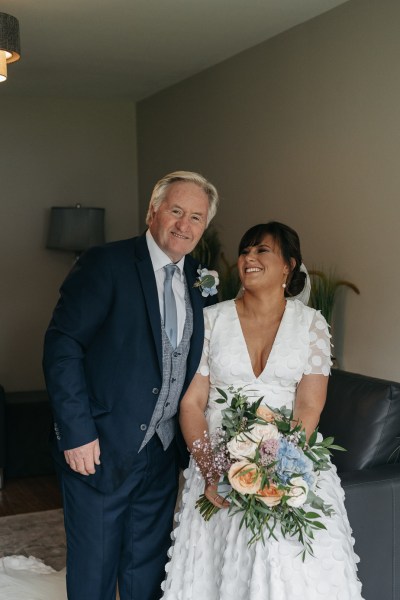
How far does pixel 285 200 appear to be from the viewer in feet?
16.0

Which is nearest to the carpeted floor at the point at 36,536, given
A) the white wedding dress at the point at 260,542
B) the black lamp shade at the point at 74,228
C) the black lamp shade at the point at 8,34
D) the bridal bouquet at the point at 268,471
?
the white wedding dress at the point at 260,542

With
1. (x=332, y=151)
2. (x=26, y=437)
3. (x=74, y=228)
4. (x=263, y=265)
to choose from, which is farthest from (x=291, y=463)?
(x=74, y=228)

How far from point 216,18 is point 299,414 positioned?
8.51ft

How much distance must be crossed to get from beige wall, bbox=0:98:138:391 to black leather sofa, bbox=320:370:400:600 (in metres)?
3.98

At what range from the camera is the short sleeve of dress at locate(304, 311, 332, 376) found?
2.88 meters

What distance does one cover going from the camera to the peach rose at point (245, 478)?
227 cm

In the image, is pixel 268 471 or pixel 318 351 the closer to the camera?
pixel 268 471

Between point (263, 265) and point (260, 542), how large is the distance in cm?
100

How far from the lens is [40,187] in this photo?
22.5 feet

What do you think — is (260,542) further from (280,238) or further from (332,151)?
(332,151)

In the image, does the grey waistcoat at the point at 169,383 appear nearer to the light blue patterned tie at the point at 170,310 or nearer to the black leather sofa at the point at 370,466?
the light blue patterned tie at the point at 170,310

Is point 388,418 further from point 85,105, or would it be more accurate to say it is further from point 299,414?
point 85,105

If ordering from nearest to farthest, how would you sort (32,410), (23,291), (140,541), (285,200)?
(140,541)
(285,200)
(32,410)
(23,291)

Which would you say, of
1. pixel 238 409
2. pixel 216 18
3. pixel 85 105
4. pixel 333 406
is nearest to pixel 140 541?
pixel 238 409
